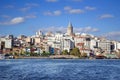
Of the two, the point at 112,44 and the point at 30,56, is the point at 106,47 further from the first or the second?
the point at 30,56

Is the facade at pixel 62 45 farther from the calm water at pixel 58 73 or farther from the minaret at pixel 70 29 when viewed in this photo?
the calm water at pixel 58 73

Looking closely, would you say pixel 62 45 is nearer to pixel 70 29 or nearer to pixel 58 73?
pixel 70 29

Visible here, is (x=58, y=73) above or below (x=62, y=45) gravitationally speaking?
below

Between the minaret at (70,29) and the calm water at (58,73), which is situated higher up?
the minaret at (70,29)

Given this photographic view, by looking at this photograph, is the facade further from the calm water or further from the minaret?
the calm water

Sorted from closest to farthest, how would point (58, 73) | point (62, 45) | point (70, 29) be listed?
1. point (58, 73)
2. point (62, 45)
3. point (70, 29)

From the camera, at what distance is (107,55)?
133m

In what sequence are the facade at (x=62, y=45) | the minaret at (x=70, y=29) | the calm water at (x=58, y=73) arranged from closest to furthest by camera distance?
the calm water at (x=58, y=73), the facade at (x=62, y=45), the minaret at (x=70, y=29)

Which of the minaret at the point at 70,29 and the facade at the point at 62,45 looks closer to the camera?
the facade at the point at 62,45

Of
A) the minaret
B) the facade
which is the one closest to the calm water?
the facade

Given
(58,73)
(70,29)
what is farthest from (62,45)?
(58,73)

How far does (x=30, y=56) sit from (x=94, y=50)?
109 feet

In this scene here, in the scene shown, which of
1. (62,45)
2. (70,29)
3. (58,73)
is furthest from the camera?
(70,29)

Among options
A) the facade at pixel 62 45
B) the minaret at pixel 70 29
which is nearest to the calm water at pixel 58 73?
the facade at pixel 62 45
